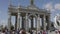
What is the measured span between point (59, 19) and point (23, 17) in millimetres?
49076

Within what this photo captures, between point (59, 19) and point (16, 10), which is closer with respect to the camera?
point (59, 19)

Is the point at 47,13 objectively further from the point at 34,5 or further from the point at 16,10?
the point at 16,10

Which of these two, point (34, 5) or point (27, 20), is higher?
point (34, 5)

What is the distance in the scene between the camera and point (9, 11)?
53.9 meters

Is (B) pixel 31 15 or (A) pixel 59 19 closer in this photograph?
(A) pixel 59 19

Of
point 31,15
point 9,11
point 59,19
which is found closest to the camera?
point 59,19

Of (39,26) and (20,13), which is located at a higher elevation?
(20,13)

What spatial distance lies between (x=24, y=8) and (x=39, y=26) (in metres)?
6.00

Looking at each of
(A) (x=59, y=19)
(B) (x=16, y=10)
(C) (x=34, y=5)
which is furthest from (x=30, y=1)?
(A) (x=59, y=19)

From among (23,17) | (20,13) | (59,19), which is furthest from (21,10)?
(59,19)

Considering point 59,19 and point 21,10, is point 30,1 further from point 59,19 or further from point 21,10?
point 59,19

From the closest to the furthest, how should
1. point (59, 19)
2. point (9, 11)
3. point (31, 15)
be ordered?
1. point (59, 19)
2. point (9, 11)
3. point (31, 15)

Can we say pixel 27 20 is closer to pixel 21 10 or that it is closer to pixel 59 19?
pixel 21 10

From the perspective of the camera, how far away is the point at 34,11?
5728cm
